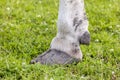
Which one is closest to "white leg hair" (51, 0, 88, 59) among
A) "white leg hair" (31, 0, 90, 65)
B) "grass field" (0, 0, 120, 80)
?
"white leg hair" (31, 0, 90, 65)

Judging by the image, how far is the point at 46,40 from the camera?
16.8ft

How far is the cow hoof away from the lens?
172 inches

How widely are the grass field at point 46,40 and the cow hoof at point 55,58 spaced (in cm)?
7

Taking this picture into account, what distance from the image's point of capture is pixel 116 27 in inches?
233

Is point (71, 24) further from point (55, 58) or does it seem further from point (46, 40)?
point (46, 40)

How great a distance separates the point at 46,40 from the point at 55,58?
0.78 m

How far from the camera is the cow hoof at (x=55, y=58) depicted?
14.3 feet

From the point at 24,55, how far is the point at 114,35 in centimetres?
164

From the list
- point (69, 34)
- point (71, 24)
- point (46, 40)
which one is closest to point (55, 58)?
point (69, 34)

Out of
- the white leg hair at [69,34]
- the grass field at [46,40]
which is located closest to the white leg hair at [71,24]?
the white leg hair at [69,34]

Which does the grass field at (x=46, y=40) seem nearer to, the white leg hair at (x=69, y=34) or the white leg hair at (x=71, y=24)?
the white leg hair at (x=69, y=34)

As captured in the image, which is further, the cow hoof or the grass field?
the cow hoof

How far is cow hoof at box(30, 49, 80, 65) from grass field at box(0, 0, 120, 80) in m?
0.07

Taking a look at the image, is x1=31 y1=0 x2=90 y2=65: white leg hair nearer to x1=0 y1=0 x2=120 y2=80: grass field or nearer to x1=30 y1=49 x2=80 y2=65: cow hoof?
x1=30 y1=49 x2=80 y2=65: cow hoof
